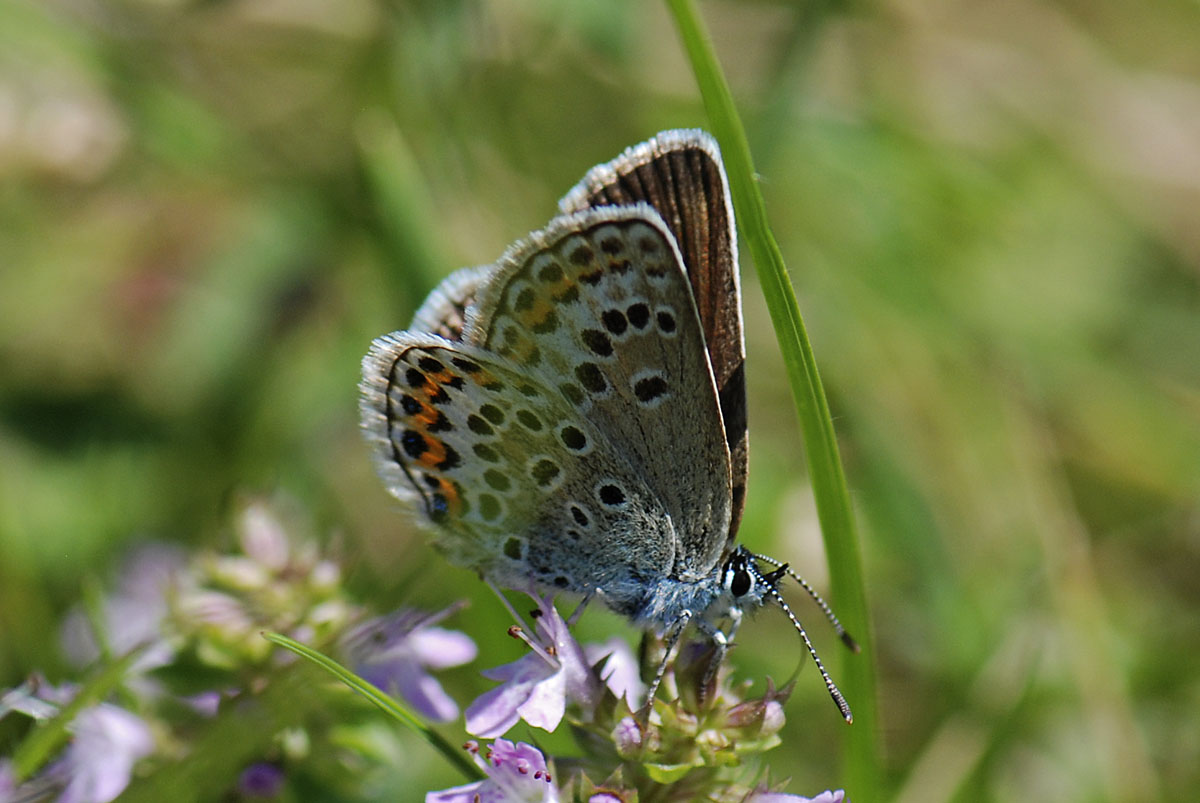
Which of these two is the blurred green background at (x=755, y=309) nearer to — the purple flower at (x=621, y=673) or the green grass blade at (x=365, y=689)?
the purple flower at (x=621, y=673)

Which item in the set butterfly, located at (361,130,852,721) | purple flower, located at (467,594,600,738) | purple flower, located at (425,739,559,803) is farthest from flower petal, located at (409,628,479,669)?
purple flower, located at (425,739,559,803)

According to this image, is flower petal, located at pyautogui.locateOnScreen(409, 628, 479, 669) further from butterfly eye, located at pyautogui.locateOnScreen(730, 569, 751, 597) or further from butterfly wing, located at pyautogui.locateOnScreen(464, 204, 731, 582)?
butterfly eye, located at pyautogui.locateOnScreen(730, 569, 751, 597)

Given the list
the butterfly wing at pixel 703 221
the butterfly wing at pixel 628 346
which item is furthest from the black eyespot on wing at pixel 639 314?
the butterfly wing at pixel 703 221

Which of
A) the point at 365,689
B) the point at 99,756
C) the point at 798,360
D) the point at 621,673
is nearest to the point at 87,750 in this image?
the point at 99,756

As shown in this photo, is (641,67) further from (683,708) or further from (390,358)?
(683,708)

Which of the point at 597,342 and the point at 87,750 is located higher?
the point at 597,342

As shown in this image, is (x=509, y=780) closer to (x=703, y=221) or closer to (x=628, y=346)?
(x=628, y=346)

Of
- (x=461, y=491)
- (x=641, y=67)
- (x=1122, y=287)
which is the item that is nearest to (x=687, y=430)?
(x=461, y=491)
